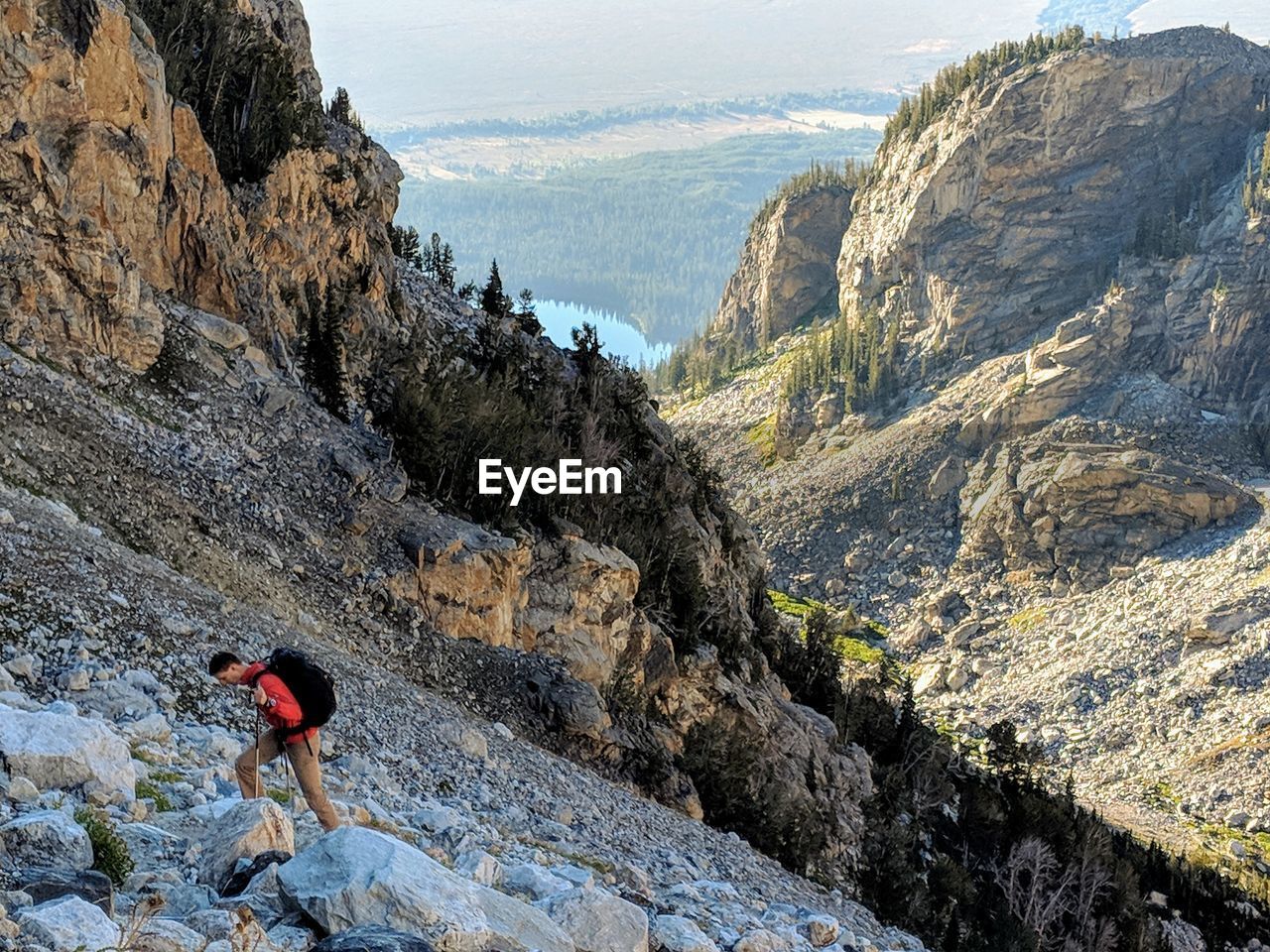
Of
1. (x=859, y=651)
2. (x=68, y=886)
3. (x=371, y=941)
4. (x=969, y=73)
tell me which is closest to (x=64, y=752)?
(x=68, y=886)

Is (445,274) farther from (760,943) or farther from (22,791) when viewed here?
(22,791)

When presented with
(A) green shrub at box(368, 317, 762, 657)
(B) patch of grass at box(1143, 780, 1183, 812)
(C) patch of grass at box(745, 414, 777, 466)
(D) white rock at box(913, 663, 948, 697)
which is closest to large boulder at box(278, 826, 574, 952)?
(A) green shrub at box(368, 317, 762, 657)

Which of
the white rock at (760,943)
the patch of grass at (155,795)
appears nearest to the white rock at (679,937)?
the white rock at (760,943)

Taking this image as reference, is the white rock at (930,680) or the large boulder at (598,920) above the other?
the large boulder at (598,920)

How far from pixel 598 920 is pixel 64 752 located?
15.3 ft

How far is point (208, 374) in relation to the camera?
2545cm

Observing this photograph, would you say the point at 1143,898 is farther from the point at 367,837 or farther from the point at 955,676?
the point at 367,837

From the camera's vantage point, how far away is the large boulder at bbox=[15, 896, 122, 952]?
6.52 m

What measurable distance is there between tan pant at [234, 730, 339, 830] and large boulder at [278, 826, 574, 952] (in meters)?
1.85

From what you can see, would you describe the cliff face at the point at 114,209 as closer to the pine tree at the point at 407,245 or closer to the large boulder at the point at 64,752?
the large boulder at the point at 64,752

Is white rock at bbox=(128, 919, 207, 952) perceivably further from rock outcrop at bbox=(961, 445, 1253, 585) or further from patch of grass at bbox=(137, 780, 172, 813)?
rock outcrop at bbox=(961, 445, 1253, 585)

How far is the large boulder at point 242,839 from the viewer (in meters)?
8.52

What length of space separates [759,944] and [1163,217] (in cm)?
13625

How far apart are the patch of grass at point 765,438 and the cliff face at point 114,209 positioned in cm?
11464
